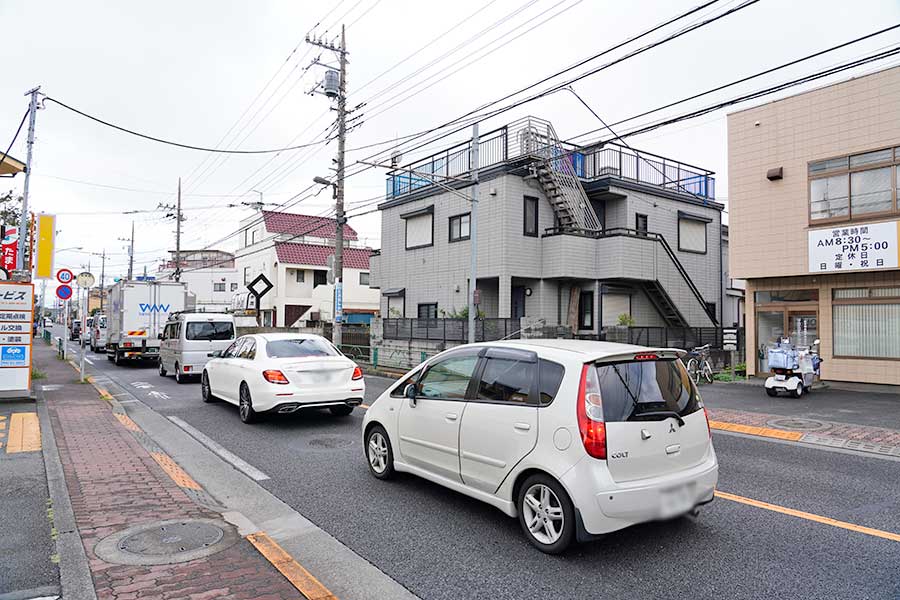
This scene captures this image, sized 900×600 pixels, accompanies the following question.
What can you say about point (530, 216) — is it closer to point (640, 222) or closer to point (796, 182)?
point (640, 222)

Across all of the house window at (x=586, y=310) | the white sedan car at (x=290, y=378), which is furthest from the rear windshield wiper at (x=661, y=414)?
the house window at (x=586, y=310)

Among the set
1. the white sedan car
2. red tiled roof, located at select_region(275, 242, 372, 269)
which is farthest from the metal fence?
red tiled roof, located at select_region(275, 242, 372, 269)

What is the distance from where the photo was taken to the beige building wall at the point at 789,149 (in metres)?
14.2

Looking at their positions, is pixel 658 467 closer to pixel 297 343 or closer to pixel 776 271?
pixel 297 343

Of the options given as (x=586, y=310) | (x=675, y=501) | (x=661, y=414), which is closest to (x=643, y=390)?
(x=661, y=414)

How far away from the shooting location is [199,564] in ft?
13.8

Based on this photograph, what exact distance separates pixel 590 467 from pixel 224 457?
5.31 m

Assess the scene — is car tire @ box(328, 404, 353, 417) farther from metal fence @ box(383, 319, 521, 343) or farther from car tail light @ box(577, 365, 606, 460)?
metal fence @ box(383, 319, 521, 343)

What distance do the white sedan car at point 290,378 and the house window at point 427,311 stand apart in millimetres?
13392

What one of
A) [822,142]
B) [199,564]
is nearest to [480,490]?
[199,564]

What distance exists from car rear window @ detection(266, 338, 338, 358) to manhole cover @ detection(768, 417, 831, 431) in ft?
25.5

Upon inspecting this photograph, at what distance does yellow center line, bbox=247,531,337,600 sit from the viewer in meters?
3.80

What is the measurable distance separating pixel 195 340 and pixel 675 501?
15.0m

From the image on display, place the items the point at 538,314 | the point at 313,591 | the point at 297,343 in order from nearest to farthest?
the point at 313,591
the point at 297,343
the point at 538,314
